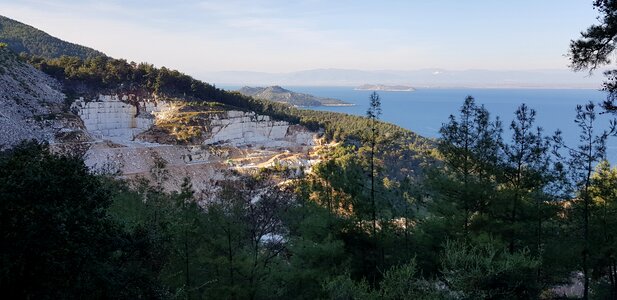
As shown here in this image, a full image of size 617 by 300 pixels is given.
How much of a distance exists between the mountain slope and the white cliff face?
113 ft

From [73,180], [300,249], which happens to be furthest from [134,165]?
[73,180]

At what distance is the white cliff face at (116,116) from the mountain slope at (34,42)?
34526 millimetres

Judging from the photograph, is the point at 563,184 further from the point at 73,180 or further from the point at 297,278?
the point at 73,180

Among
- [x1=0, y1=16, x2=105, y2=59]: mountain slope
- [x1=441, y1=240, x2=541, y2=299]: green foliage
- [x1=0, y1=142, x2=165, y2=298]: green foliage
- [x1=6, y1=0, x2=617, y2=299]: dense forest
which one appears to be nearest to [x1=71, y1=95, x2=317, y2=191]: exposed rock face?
[x1=6, y1=0, x2=617, y2=299]: dense forest

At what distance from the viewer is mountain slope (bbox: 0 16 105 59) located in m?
78.1

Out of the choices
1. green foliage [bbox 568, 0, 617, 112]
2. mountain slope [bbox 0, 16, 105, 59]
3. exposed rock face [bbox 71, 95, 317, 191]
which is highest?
mountain slope [bbox 0, 16, 105, 59]

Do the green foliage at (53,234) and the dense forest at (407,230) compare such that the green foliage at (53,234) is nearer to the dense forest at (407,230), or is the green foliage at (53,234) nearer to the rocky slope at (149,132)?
the dense forest at (407,230)

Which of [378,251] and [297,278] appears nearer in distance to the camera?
[297,278]

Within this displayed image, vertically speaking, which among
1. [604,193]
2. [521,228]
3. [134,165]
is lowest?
[134,165]

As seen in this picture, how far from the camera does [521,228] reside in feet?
44.6

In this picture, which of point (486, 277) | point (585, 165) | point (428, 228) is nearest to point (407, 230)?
point (428, 228)

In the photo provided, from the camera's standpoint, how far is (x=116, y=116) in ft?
173

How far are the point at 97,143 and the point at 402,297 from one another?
41.6 m

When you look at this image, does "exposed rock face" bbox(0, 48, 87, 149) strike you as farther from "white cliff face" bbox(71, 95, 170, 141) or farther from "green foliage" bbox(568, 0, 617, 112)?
"green foliage" bbox(568, 0, 617, 112)
